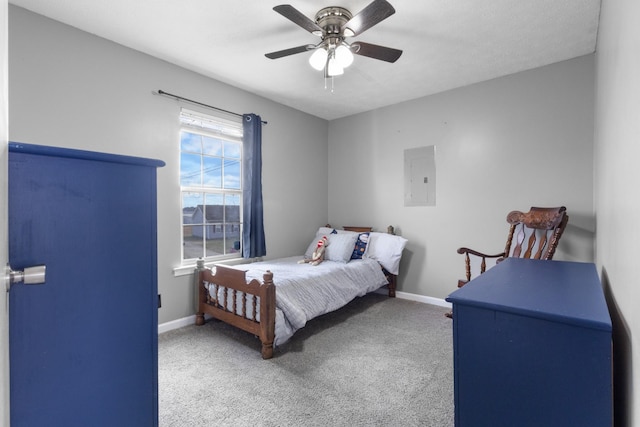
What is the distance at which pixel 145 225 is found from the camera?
40.6 inches

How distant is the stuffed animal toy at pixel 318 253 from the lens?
353 cm

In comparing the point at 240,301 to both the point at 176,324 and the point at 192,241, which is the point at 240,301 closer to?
the point at 176,324

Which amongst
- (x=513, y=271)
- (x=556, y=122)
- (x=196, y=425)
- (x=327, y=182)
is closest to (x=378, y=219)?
(x=327, y=182)

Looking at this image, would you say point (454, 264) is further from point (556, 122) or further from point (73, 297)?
point (73, 297)

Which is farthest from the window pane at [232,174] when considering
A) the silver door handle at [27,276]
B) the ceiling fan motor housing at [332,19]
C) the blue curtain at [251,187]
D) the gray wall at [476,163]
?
the silver door handle at [27,276]

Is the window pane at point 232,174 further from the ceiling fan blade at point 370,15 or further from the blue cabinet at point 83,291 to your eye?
the blue cabinet at point 83,291

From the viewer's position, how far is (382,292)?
13.4 ft

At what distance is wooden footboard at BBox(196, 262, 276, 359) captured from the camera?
7.73 ft

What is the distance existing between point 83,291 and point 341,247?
2966 mm

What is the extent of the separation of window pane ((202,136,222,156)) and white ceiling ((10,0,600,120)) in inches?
25.2

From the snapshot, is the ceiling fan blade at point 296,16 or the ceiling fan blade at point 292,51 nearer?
the ceiling fan blade at point 296,16

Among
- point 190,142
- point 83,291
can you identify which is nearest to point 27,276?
point 83,291

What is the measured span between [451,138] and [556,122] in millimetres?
956

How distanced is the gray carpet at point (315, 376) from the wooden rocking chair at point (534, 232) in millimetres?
933
